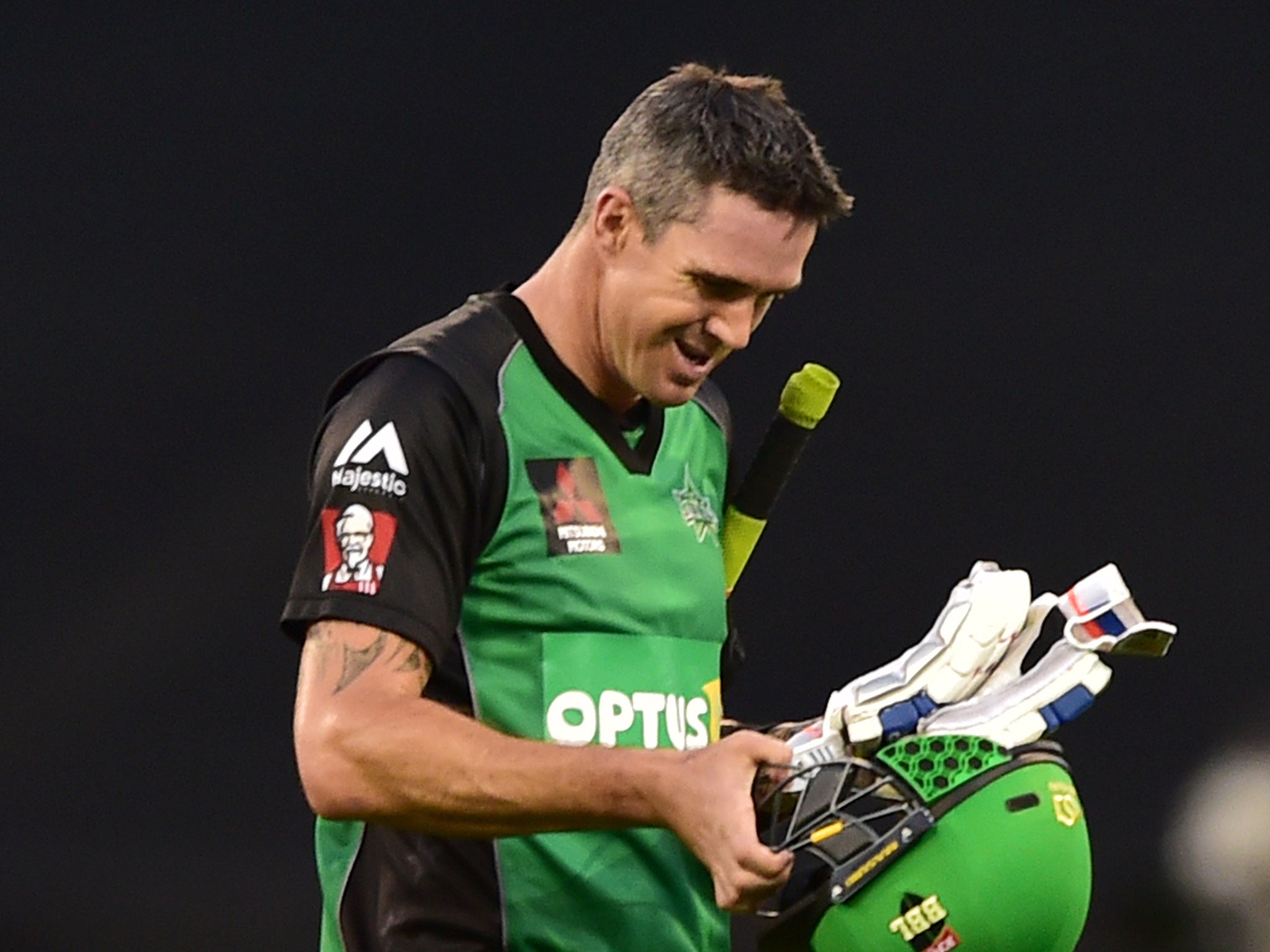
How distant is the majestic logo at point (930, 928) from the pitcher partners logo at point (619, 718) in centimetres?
27

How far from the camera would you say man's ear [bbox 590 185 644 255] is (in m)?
2.19

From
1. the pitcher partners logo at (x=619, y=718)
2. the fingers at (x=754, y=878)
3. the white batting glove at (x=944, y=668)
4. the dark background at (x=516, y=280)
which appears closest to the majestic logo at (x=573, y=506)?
the pitcher partners logo at (x=619, y=718)

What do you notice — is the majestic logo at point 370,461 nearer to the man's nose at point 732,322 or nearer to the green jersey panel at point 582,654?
the green jersey panel at point 582,654

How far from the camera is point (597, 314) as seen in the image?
223 cm

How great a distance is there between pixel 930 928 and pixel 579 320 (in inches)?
26.1

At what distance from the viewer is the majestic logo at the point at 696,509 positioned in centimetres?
231

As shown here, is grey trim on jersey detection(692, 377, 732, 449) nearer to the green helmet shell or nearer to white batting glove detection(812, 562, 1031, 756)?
white batting glove detection(812, 562, 1031, 756)

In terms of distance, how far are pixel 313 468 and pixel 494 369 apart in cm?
19

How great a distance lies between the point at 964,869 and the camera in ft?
6.48

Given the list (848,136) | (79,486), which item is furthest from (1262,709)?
(79,486)

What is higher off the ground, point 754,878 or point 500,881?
point 754,878

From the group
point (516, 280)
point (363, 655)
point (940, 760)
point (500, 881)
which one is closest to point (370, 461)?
point (363, 655)

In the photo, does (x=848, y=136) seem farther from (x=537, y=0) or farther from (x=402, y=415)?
(x=402, y=415)

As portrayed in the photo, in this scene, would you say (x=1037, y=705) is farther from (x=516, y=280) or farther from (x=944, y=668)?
(x=516, y=280)
